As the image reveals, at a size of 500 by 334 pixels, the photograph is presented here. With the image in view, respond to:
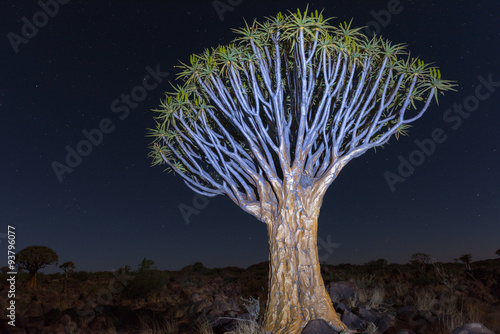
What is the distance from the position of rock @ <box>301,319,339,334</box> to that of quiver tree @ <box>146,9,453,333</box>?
0.88 ft

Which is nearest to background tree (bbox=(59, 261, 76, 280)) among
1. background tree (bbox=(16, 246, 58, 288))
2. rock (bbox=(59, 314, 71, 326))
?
background tree (bbox=(16, 246, 58, 288))

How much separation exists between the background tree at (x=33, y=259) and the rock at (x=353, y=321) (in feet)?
51.8

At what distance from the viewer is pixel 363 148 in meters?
6.33

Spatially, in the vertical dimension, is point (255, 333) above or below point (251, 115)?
below

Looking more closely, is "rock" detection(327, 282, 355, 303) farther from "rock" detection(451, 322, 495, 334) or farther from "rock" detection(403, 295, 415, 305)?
"rock" detection(451, 322, 495, 334)

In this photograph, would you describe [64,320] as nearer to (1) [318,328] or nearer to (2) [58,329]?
(2) [58,329]

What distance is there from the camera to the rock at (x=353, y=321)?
19.2ft

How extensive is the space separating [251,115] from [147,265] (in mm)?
10540

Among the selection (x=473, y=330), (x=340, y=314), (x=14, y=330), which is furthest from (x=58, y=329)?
(x=473, y=330)

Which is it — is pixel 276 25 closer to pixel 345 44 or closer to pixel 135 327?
pixel 345 44

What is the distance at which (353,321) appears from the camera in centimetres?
595

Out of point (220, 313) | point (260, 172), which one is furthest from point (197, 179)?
point (220, 313)

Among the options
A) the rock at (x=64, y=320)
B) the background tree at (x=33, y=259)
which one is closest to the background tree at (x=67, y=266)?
the background tree at (x=33, y=259)

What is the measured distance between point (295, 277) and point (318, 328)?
2.76 feet
